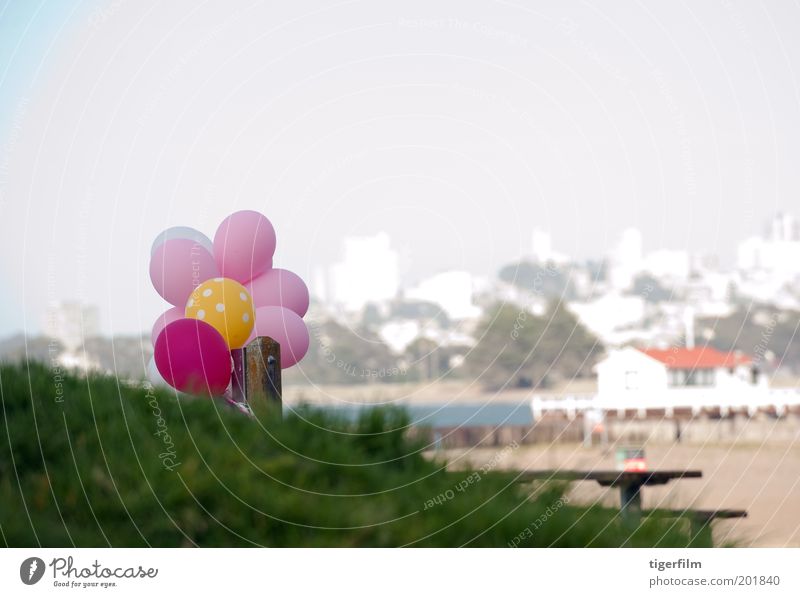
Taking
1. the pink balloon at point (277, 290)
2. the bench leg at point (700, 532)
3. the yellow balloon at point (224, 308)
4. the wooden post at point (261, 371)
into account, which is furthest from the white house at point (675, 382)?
the bench leg at point (700, 532)

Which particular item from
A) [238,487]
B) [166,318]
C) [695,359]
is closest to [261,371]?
[166,318]

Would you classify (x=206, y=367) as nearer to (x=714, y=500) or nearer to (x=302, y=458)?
(x=302, y=458)

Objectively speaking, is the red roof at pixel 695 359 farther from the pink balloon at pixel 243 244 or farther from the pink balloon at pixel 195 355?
the pink balloon at pixel 195 355

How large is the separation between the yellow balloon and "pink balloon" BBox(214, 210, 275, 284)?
0.66 m

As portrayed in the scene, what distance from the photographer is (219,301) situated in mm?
9391

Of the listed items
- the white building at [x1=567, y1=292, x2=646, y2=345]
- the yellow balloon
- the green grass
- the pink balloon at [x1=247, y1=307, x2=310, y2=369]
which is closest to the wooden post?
the yellow balloon

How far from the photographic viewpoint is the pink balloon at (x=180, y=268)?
9.99 meters

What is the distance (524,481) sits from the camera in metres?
8.07

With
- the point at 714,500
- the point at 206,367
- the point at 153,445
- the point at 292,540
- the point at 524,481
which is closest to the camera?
the point at 292,540

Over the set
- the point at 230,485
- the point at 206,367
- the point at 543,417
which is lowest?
the point at 543,417

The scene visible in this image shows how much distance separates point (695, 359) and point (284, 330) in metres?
53.5

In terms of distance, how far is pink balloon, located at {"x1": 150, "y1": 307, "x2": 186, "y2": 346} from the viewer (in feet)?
32.8
